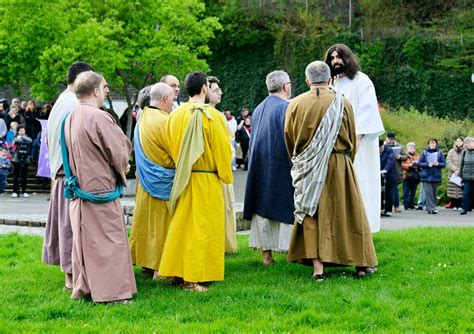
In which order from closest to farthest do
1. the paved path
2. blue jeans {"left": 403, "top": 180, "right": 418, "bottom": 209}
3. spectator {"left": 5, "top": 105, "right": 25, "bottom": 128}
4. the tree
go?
1. the paved path
2. blue jeans {"left": 403, "top": 180, "right": 418, "bottom": 209}
3. spectator {"left": 5, "top": 105, "right": 25, "bottom": 128}
4. the tree

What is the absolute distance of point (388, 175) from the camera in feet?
63.7

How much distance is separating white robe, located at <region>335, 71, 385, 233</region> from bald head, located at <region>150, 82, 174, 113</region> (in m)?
2.14

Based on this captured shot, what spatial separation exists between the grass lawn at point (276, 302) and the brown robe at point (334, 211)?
0.97 feet

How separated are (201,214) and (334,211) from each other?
1372 mm

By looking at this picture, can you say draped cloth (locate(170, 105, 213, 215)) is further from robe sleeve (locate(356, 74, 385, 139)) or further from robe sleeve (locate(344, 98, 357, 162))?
robe sleeve (locate(356, 74, 385, 139))

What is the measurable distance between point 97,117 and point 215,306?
209 centimetres

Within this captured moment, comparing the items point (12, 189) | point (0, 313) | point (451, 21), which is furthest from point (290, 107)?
point (451, 21)

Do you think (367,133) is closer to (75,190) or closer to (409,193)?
(75,190)

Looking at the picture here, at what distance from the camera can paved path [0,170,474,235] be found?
15.3m

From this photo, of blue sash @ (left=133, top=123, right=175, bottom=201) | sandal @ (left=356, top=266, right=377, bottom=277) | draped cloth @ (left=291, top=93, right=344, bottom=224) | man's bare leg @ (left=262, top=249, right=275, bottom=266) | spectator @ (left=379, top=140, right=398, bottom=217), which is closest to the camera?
draped cloth @ (left=291, top=93, right=344, bottom=224)

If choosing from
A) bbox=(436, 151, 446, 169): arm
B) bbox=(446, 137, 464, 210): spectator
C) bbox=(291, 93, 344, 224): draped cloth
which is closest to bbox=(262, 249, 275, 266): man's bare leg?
bbox=(291, 93, 344, 224): draped cloth

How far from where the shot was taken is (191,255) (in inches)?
340

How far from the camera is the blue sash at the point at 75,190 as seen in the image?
26.4ft

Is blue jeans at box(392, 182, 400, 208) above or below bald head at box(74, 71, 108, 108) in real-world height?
below
